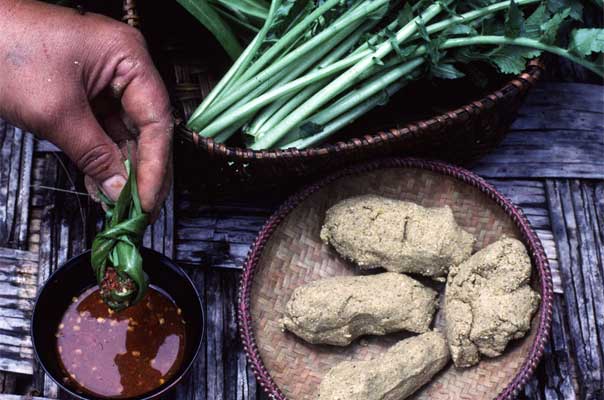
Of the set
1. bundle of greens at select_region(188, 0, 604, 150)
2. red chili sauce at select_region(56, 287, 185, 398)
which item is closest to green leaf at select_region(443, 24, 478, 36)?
bundle of greens at select_region(188, 0, 604, 150)

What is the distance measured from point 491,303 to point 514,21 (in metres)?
0.63

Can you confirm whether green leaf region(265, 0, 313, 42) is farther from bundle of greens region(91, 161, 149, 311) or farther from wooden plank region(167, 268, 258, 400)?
wooden plank region(167, 268, 258, 400)

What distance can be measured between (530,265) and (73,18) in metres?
1.18

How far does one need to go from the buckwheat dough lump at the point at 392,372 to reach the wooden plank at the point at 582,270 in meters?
0.41

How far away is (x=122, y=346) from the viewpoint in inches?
77.4

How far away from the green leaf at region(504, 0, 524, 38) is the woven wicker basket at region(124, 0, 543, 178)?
0.12 meters

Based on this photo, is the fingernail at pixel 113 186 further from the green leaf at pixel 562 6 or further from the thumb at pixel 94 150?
the green leaf at pixel 562 6

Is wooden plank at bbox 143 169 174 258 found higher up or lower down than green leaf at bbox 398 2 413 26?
lower down

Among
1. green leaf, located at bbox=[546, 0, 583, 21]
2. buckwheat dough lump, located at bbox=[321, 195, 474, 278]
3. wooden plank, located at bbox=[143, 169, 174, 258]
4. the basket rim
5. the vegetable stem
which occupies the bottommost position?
buckwheat dough lump, located at bbox=[321, 195, 474, 278]

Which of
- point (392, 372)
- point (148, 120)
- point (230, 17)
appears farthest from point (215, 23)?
point (392, 372)

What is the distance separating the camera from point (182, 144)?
1932mm

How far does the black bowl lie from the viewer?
6.33 ft

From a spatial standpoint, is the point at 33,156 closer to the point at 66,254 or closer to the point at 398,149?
the point at 66,254

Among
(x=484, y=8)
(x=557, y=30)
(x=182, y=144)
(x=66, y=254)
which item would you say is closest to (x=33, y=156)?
(x=66, y=254)
